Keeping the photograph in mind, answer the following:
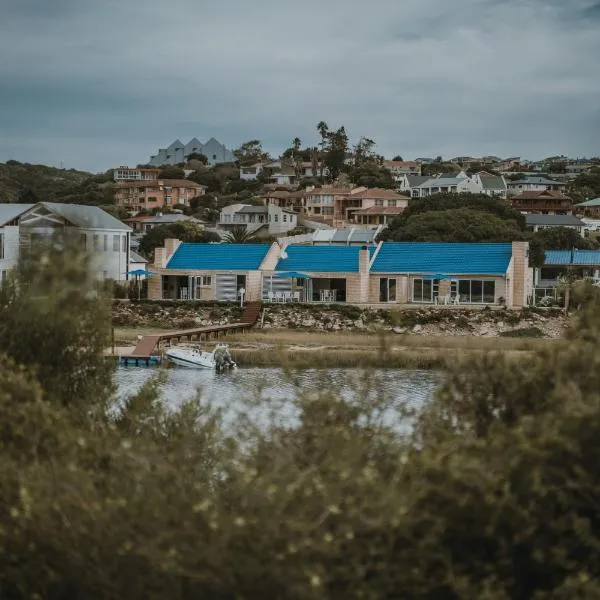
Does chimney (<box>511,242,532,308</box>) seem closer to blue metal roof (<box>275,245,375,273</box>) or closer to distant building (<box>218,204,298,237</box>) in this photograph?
blue metal roof (<box>275,245,375,273</box>)

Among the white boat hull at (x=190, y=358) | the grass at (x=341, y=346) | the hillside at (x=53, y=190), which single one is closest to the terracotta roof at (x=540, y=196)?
the hillside at (x=53, y=190)

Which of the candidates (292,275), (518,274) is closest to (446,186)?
(518,274)

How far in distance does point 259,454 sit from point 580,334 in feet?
13.8

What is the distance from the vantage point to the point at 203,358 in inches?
1671

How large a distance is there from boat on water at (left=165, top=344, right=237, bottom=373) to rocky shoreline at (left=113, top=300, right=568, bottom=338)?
9.18 metres

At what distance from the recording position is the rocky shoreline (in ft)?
166

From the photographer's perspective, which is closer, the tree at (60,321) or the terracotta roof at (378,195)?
the tree at (60,321)

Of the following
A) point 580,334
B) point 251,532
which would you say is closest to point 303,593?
point 251,532

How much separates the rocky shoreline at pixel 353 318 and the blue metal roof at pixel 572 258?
29.4 m

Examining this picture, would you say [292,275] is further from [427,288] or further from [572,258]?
[572,258]

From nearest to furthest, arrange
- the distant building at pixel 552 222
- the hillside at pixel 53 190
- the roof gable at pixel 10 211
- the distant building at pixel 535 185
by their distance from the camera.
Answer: the roof gable at pixel 10 211, the distant building at pixel 552 222, the hillside at pixel 53 190, the distant building at pixel 535 185

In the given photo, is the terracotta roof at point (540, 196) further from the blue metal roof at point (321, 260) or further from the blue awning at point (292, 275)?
the blue awning at point (292, 275)

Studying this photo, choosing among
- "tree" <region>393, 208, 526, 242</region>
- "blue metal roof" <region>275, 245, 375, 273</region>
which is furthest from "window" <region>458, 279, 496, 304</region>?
"tree" <region>393, 208, 526, 242</region>

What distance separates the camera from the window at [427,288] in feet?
183
